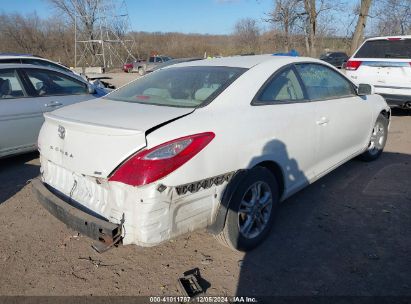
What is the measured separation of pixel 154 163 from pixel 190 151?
26 cm

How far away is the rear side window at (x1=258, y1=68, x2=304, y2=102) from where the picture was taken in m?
3.12

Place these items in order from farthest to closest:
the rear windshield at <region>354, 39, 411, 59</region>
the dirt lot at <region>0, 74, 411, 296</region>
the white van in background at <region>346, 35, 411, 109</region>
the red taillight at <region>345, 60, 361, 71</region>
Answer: the red taillight at <region>345, 60, 361, 71</region> < the rear windshield at <region>354, 39, 411, 59</region> < the white van in background at <region>346, 35, 411, 109</region> < the dirt lot at <region>0, 74, 411, 296</region>

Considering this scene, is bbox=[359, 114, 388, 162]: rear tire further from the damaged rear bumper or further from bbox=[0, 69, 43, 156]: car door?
bbox=[0, 69, 43, 156]: car door

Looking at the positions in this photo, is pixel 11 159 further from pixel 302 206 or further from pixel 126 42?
pixel 126 42

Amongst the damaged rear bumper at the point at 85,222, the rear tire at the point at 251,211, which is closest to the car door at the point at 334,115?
the rear tire at the point at 251,211

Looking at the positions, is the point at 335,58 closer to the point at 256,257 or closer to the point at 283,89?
the point at 283,89

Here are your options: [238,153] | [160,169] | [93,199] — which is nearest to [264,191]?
[238,153]

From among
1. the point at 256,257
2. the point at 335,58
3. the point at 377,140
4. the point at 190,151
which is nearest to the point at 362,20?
the point at 377,140

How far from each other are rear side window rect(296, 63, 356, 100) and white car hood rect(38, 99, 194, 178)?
1579mm

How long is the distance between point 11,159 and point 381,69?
740 cm

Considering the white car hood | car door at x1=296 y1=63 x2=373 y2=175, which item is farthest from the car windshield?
car door at x1=296 y1=63 x2=373 y2=175

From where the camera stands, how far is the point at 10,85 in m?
5.13

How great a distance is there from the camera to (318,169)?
3734mm

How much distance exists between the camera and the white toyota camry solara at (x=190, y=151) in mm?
2312
